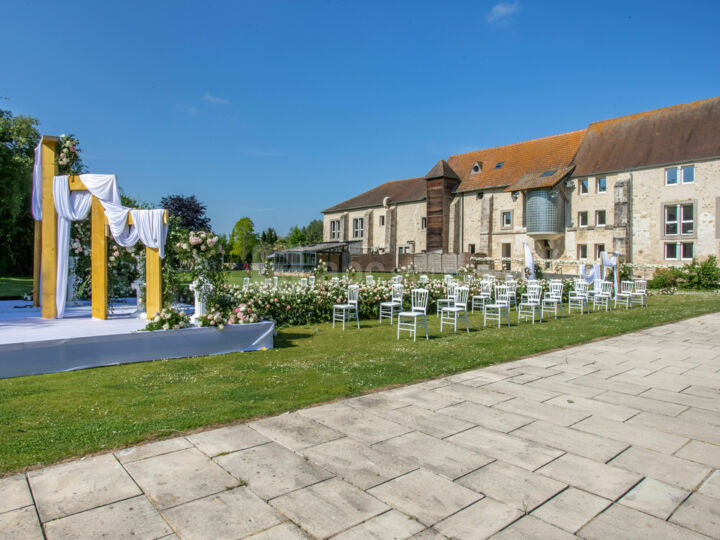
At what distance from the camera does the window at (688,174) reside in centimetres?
2786

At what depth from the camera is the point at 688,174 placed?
28078 mm

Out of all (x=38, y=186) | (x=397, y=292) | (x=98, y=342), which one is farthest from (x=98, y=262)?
(x=397, y=292)

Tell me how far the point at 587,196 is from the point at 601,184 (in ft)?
3.75

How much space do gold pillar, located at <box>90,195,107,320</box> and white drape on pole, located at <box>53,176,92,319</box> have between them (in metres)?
0.24

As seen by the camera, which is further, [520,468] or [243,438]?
[243,438]

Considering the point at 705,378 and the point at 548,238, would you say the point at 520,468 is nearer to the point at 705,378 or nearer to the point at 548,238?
the point at 705,378

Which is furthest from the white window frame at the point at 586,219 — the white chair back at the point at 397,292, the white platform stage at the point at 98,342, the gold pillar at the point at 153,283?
the gold pillar at the point at 153,283

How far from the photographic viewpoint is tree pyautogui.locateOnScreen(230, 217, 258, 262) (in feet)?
236

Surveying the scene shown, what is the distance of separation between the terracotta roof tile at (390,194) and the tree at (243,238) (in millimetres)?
22386

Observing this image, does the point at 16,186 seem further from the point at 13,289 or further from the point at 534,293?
the point at 534,293

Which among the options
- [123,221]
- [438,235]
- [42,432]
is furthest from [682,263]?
[42,432]

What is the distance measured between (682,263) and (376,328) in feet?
82.8

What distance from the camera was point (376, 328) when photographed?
438 inches

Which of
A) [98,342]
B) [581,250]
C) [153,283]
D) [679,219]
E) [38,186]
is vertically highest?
[679,219]
